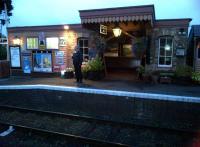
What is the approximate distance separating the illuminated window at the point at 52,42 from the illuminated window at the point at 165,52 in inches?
245

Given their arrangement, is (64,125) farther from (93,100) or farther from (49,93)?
(49,93)

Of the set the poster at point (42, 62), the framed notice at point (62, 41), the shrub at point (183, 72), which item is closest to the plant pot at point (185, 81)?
the shrub at point (183, 72)

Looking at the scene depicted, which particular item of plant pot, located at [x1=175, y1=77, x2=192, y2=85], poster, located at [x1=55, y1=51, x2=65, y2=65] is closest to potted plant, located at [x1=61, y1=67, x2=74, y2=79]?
poster, located at [x1=55, y1=51, x2=65, y2=65]

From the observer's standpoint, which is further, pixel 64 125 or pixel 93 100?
pixel 93 100

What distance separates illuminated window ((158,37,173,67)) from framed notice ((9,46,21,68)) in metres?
9.18

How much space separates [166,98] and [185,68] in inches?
161

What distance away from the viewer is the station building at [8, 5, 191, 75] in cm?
1088

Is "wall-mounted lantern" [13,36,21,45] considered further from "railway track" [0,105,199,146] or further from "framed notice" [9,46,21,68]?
"railway track" [0,105,199,146]

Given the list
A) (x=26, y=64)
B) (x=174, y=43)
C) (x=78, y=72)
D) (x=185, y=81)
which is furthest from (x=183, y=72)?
(x=26, y=64)

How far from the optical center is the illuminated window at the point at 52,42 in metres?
13.8

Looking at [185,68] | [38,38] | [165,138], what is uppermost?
[38,38]

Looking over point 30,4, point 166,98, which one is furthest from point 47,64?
point 30,4

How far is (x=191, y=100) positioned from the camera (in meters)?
6.86

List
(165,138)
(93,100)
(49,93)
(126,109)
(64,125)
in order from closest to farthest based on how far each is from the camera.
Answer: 1. (165,138)
2. (64,125)
3. (126,109)
4. (93,100)
5. (49,93)
